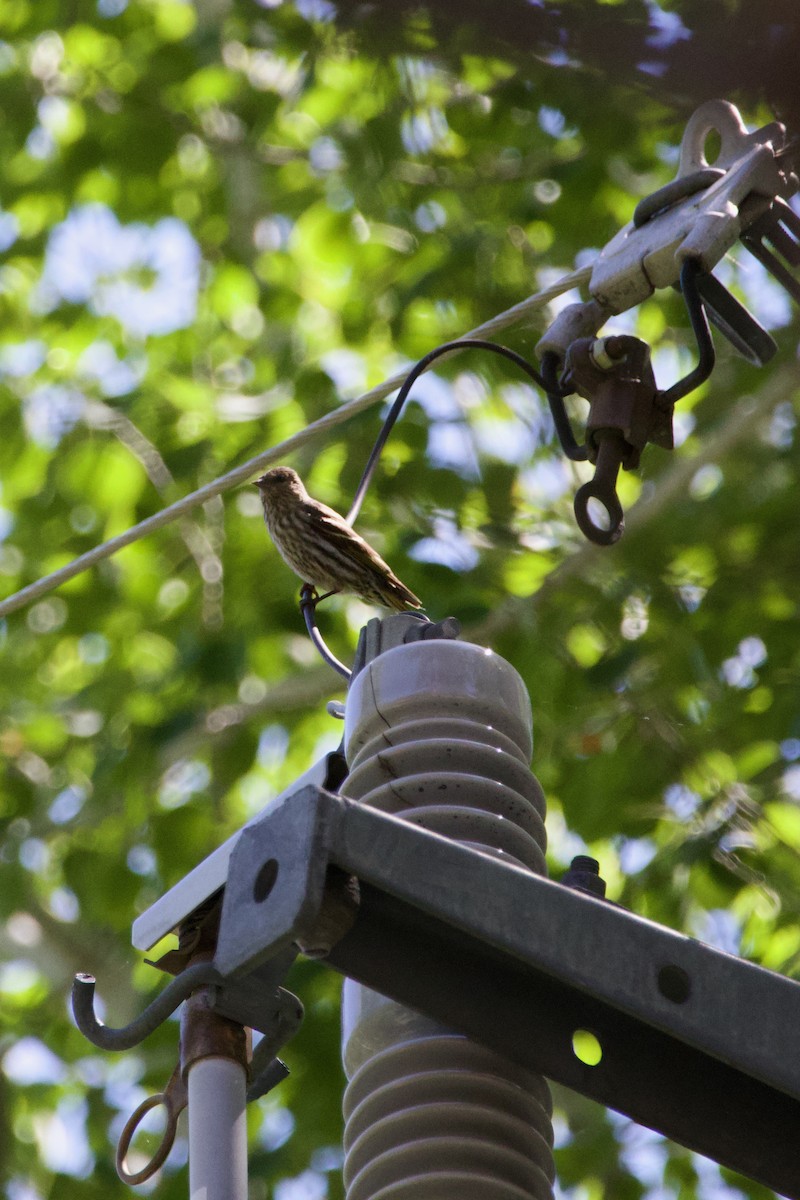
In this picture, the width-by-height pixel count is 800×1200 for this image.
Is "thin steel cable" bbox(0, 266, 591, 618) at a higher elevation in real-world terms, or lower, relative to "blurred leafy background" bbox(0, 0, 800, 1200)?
higher

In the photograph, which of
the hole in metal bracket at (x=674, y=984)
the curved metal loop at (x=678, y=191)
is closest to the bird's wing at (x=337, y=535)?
the curved metal loop at (x=678, y=191)

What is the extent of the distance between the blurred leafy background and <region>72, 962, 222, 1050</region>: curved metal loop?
4000mm

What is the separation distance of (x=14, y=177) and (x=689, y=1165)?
6050 millimetres

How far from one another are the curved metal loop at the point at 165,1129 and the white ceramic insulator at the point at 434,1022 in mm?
292

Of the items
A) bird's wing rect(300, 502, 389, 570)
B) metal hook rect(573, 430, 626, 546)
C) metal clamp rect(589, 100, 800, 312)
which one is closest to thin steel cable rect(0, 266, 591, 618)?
metal clamp rect(589, 100, 800, 312)

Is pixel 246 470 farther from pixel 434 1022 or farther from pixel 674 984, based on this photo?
pixel 674 984

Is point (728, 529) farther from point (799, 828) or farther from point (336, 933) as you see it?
point (336, 933)

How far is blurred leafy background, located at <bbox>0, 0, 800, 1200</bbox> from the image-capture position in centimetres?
649

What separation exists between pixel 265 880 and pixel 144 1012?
0.50 meters

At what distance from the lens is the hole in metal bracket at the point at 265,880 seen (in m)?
1.45

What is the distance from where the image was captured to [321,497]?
7.30 meters

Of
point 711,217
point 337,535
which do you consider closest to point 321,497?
point 337,535

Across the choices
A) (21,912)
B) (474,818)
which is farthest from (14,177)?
(474,818)

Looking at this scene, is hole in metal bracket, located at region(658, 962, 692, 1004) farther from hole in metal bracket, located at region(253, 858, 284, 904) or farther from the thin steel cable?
the thin steel cable
